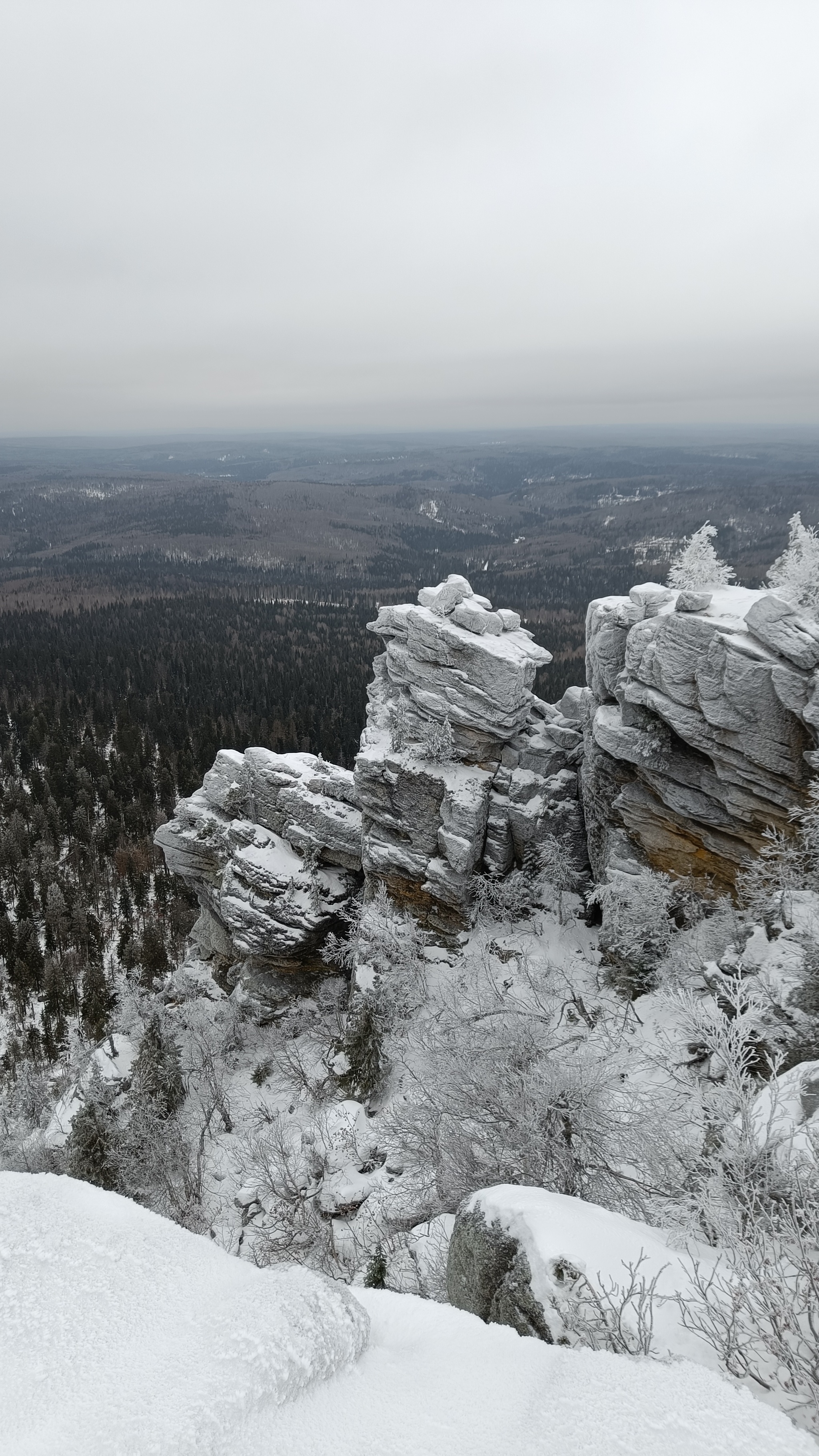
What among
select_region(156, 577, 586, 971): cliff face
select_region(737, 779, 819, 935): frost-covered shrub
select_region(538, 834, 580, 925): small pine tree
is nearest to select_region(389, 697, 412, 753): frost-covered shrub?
select_region(156, 577, 586, 971): cliff face

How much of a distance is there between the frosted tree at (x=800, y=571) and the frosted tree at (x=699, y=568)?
2.75m

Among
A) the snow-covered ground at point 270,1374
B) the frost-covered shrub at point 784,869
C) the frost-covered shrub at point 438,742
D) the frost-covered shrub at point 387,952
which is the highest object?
the snow-covered ground at point 270,1374

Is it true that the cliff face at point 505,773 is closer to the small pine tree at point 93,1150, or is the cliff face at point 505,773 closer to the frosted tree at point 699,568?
the frosted tree at point 699,568

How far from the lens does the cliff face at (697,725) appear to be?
2995 centimetres

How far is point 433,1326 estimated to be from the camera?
8.09m

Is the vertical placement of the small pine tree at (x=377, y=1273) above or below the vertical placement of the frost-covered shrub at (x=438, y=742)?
below

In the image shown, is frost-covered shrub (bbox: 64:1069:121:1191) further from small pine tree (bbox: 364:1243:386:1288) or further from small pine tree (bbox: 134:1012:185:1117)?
small pine tree (bbox: 364:1243:386:1288)

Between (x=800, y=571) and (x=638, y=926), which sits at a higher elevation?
(x=800, y=571)

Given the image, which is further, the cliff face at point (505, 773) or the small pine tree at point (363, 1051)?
the small pine tree at point (363, 1051)

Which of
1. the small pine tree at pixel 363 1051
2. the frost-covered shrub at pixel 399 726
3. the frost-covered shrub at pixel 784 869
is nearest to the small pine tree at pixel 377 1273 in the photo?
the small pine tree at pixel 363 1051

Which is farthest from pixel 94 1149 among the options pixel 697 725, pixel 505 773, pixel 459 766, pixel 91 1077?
pixel 697 725

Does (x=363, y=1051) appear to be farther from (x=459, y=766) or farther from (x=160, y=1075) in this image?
(x=459, y=766)

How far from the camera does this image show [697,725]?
32.2m

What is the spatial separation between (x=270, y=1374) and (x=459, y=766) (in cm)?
3595
